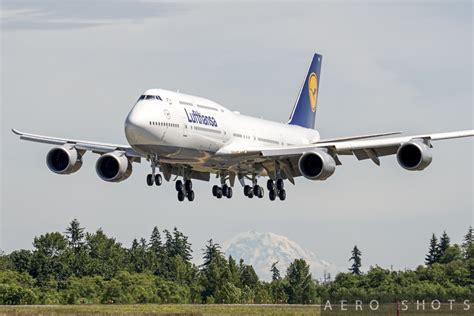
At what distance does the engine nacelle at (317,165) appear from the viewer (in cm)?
8344

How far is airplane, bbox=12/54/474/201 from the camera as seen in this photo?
79.6m

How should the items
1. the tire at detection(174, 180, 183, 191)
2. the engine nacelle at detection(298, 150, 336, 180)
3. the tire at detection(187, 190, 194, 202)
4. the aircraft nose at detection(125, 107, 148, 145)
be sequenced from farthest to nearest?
the tire at detection(174, 180, 183, 191) < the tire at detection(187, 190, 194, 202) < the engine nacelle at detection(298, 150, 336, 180) < the aircraft nose at detection(125, 107, 148, 145)

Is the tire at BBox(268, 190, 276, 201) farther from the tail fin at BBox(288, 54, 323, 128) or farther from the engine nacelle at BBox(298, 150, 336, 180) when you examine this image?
the tail fin at BBox(288, 54, 323, 128)

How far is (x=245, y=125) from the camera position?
89.0 meters

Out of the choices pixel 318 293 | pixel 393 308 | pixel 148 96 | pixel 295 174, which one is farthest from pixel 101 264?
pixel 393 308

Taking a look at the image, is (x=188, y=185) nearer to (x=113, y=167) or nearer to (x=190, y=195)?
(x=190, y=195)

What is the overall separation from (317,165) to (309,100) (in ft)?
82.5

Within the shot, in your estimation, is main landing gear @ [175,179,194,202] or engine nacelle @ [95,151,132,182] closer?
engine nacelle @ [95,151,132,182]

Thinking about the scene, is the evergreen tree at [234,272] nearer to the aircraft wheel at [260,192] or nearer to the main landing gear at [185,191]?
the aircraft wheel at [260,192]

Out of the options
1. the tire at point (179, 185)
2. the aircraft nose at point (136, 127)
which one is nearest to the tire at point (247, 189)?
the tire at point (179, 185)

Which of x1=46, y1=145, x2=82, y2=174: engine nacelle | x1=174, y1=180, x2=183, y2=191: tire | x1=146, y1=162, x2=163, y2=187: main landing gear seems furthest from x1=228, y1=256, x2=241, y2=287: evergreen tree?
x1=146, y1=162, x2=163, y2=187: main landing gear

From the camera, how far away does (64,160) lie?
88.1 m

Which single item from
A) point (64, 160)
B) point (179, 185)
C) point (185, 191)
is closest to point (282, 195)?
point (185, 191)

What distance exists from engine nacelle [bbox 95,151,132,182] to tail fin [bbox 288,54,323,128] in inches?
835
